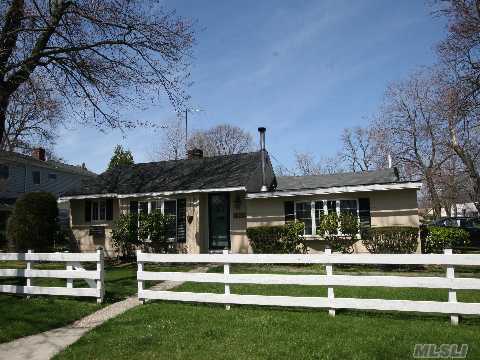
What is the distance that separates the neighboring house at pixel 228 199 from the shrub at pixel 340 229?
24.8 inches

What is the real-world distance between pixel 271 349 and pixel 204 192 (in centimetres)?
1185

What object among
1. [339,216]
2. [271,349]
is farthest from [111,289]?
[339,216]

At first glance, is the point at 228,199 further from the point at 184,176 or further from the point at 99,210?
the point at 99,210

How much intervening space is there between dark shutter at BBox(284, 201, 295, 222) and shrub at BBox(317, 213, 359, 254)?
154 centimetres

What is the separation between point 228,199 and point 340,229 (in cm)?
519

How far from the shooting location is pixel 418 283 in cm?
Result: 633

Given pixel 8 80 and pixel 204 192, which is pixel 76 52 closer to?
pixel 8 80

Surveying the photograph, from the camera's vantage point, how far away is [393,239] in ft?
45.0

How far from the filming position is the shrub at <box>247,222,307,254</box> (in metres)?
15.3

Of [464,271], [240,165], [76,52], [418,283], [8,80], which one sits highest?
[76,52]

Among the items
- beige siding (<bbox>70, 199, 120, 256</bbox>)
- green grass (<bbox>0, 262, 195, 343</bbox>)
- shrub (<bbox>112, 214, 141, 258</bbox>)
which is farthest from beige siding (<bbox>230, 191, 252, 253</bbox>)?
green grass (<bbox>0, 262, 195, 343</bbox>)

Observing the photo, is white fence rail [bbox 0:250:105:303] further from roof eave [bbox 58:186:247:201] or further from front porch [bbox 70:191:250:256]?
front porch [bbox 70:191:250:256]

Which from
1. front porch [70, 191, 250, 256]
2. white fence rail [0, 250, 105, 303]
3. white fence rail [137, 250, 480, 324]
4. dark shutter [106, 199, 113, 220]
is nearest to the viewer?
white fence rail [137, 250, 480, 324]

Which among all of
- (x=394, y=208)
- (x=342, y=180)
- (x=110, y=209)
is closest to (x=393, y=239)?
(x=394, y=208)
